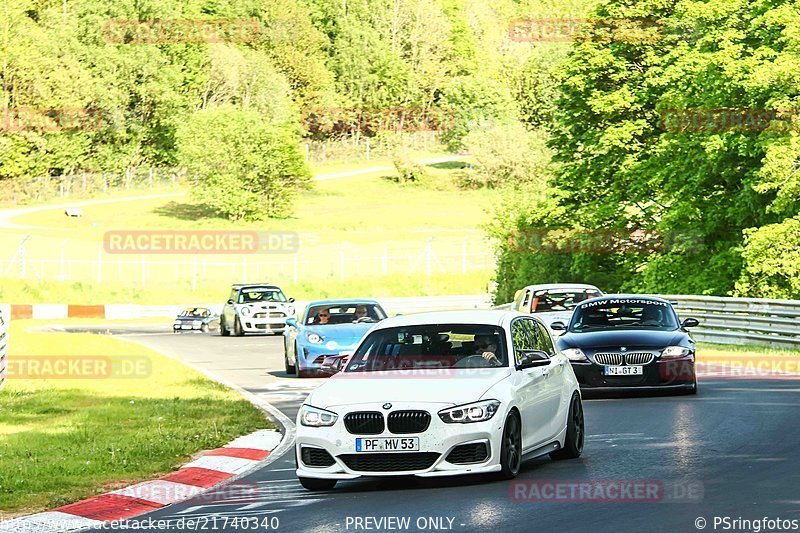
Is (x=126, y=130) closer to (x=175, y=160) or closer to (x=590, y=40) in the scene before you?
(x=175, y=160)

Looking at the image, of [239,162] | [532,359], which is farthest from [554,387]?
[239,162]

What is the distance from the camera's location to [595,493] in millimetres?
11047

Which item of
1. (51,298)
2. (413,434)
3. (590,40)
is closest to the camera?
(413,434)

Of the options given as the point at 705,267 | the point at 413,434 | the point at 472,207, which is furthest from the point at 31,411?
the point at 472,207

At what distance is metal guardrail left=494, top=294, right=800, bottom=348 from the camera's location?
31.5 metres

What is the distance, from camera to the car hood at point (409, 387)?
1154 centimetres

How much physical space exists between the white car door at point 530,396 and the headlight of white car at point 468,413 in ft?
1.84

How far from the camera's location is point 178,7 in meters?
133

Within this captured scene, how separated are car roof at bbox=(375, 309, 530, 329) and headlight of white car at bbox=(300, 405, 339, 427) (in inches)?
62.6

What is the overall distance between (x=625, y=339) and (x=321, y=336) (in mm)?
7361

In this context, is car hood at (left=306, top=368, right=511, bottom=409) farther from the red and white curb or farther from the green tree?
the green tree

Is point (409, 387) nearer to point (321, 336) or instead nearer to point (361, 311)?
point (321, 336)

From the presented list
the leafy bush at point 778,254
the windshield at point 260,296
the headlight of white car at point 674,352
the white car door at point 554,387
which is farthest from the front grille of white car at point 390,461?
the windshield at point 260,296

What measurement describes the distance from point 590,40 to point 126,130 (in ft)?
282
